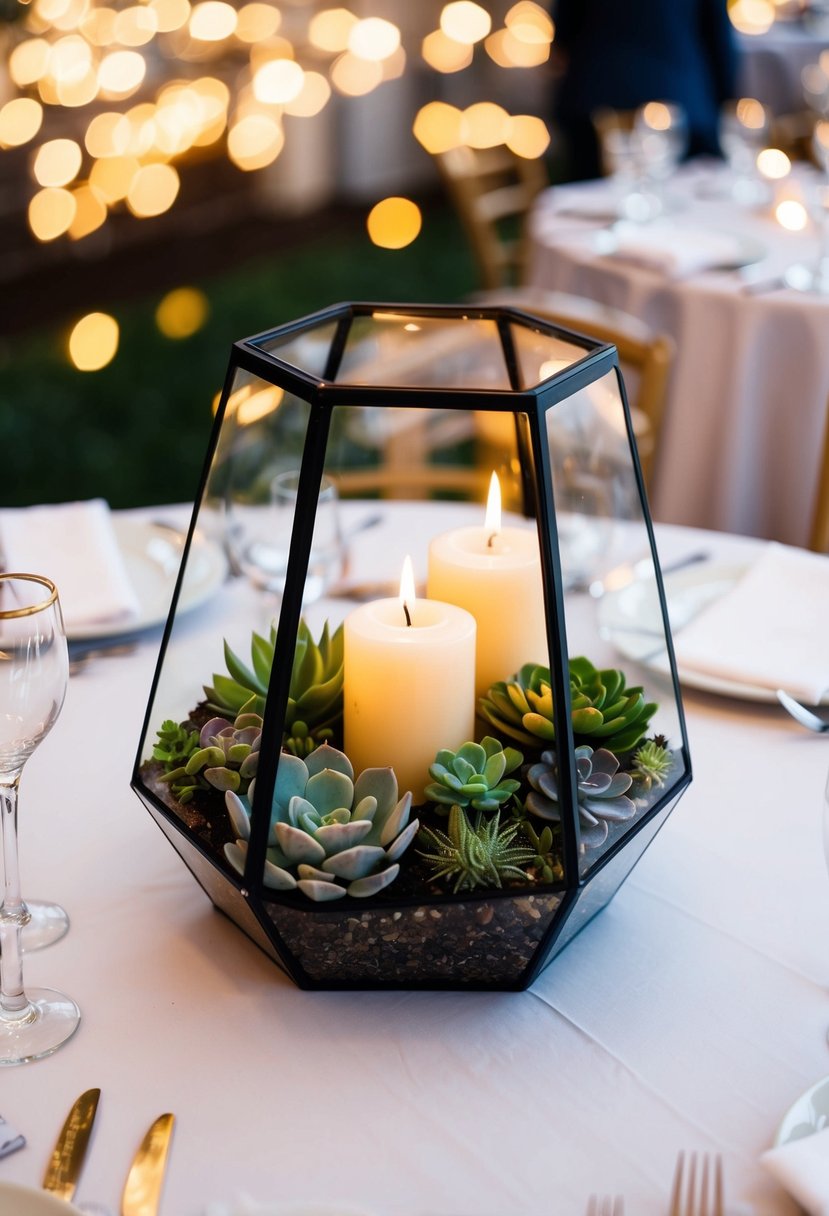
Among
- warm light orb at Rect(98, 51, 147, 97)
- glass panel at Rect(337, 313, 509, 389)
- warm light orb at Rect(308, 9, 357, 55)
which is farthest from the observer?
warm light orb at Rect(308, 9, 357, 55)

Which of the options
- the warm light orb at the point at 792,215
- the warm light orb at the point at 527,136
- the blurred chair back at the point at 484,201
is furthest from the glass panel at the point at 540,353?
the warm light orb at the point at 527,136

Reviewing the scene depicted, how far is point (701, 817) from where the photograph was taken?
2.96 feet

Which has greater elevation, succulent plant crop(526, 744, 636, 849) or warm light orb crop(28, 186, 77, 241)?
succulent plant crop(526, 744, 636, 849)

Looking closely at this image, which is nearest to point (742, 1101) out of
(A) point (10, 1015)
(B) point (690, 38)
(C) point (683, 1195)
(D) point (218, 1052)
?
(C) point (683, 1195)

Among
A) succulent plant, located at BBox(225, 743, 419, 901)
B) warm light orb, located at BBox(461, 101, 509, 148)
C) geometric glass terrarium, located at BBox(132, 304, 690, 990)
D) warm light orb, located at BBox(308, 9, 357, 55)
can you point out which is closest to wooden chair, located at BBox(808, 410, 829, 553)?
geometric glass terrarium, located at BBox(132, 304, 690, 990)

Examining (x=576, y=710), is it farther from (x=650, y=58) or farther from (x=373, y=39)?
(x=373, y=39)

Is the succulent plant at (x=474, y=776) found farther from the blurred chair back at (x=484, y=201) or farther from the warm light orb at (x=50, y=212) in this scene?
the warm light orb at (x=50, y=212)

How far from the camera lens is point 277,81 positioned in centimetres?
537

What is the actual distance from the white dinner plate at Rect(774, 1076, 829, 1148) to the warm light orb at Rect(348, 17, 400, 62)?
19.0 ft

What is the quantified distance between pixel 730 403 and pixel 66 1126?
6.46 feet

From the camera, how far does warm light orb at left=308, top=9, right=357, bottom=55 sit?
551 centimetres

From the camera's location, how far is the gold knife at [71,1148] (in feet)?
1.99

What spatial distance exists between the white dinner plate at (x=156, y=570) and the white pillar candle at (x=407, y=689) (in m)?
0.26

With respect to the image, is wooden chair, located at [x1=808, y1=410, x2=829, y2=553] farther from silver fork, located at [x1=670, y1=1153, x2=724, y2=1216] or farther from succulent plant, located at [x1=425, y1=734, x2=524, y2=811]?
silver fork, located at [x1=670, y1=1153, x2=724, y2=1216]
